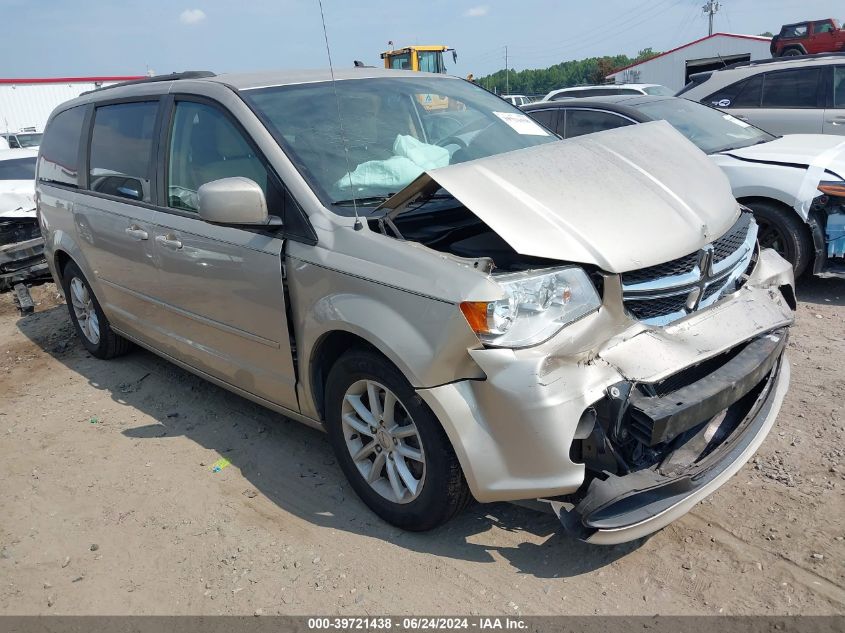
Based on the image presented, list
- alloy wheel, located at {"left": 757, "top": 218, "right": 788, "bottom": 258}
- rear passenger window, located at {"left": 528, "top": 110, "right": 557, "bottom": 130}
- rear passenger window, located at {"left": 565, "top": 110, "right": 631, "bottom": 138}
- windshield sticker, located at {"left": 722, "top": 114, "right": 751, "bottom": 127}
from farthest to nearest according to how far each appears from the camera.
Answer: rear passenger window, located at {"left": 528, "top": 110, "right": 557, "bottom": 130}, windshield sticker, located at {"left": 722, "top": 114, "right": 751, "bottom": 127}, rear passenger window, located at {"left": 565, "top": 110, "right": 631, "bottom": 138}, alloy wheel, located at {"left": 757, "top": 218, "right": 788, "bottom": 258}

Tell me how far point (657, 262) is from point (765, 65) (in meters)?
7.70

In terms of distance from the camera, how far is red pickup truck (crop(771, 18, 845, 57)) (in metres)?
22.1

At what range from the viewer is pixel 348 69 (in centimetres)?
414

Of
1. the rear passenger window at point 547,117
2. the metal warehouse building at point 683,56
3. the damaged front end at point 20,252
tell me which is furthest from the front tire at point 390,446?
the metal warehouse building at point 683,56

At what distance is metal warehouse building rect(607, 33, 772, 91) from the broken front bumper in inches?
1573

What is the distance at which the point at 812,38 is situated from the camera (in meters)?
22.5

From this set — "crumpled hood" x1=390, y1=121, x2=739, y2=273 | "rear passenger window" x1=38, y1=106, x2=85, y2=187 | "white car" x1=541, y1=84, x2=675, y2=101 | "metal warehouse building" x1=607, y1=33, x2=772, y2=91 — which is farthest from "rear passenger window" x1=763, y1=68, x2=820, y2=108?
"metal warehouse building" x1=607, y1=33, x2=772, y2=91

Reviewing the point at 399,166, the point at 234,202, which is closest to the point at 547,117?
the point at 399,166

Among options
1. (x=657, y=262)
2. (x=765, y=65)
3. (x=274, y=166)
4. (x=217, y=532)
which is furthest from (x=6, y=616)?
(x=765, y=65)

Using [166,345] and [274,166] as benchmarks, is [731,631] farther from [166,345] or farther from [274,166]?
[166,345]

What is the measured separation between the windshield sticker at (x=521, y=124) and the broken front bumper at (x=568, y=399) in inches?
A: 71.9

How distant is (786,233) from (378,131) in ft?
11.8

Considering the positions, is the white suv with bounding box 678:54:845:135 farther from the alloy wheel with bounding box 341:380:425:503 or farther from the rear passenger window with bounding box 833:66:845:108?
the alloy wheel with bounding box 341:380:425:503

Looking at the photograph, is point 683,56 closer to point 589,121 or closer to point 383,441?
point 589,121
